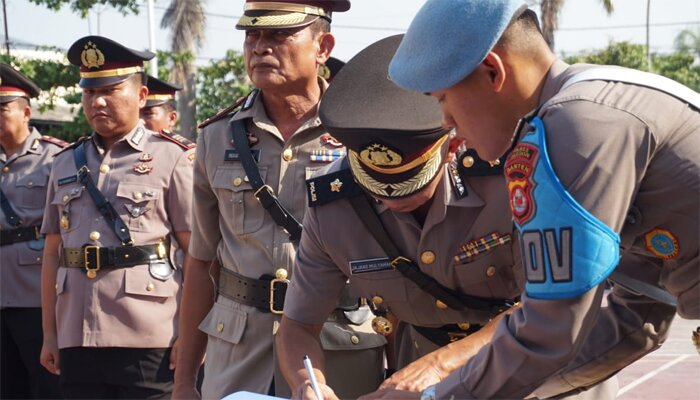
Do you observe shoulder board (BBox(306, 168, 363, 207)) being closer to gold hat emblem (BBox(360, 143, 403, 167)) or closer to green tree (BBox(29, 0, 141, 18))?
gold hat emblem (BBox(360, 143, 403, 167))

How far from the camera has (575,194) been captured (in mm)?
1972

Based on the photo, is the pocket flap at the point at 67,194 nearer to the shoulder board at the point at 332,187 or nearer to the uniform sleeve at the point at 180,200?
the uniform sleeve at the point at 180,200

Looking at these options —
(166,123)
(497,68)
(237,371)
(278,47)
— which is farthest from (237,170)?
(166,123)

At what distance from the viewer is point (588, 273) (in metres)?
1.98

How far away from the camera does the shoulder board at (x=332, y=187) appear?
3139 mm

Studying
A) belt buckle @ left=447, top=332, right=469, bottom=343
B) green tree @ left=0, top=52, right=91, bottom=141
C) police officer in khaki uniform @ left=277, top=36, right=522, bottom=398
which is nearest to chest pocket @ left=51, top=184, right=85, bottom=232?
police officer in khaki uniform @ left=277, top=36, right=522, bottom=398

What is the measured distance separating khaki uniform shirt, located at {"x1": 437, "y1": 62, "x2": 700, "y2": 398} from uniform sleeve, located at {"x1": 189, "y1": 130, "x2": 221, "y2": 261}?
1855 mm

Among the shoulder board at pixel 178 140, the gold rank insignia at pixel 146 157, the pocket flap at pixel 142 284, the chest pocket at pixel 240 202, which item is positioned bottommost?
the pocket flap at pixel 142 284

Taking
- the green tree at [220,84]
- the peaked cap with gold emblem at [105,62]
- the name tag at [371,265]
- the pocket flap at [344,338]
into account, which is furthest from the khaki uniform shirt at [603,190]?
the green tree at [220,84]

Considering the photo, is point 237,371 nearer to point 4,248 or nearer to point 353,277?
point 353,277

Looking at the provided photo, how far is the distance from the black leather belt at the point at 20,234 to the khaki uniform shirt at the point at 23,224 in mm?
25

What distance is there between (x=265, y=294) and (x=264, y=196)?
1.20ft

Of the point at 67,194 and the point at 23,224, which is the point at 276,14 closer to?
the point at 67,194

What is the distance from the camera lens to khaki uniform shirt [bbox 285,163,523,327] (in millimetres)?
2988
